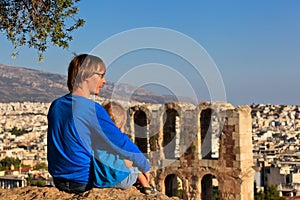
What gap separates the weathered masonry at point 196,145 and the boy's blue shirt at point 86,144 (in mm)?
10249

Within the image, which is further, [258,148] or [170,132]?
[258,148]

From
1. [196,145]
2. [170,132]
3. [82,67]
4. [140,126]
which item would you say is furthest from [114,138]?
[140,126]

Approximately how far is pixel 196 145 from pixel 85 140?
11374mm

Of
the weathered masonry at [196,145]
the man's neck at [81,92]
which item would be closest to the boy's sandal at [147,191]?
the man's neck at [81,92]

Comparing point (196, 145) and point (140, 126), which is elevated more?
point (140, 126)

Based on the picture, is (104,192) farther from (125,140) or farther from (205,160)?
(205,160)

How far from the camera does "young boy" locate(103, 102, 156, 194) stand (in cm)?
444

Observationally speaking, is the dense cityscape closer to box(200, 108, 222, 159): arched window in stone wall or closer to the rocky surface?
box(200, 108, 222, 159): arched window in stone wall

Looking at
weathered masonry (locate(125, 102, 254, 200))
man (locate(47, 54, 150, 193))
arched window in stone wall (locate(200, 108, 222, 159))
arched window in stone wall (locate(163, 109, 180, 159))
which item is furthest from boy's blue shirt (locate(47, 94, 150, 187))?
arched window in stone wall (locate(163, 109, 180, 159))

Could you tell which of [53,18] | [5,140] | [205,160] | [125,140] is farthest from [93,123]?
[5,140]

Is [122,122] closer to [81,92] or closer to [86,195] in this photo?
[81,92]

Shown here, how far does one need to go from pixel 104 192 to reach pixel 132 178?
0.27 metres

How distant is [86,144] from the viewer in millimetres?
4246

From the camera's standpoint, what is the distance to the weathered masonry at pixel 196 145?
14383mm
